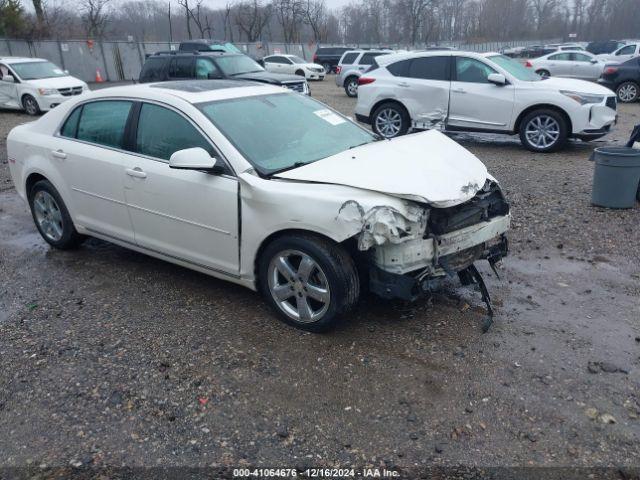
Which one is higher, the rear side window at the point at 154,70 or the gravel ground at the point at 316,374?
the rear side window at the point at 154,70

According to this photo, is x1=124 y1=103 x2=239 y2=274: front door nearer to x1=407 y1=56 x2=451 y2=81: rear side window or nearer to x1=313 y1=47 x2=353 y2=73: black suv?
x1=407 y1=56 x2=451 y2=81: rear side window

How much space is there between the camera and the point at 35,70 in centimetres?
1658

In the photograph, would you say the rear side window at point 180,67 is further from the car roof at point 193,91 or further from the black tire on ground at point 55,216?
the car roof at point 193,91

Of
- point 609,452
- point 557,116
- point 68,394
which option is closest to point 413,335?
point 609,452

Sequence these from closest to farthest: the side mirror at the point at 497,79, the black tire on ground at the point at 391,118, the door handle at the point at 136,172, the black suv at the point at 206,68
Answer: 1. the door handle at the point at 136,172
2. the side mirror at the point at 497,79
3. the black tire on ground at the point at 391,118
4. the black suv at the point at 206,68

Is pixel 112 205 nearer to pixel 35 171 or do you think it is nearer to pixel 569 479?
pixel 35 171

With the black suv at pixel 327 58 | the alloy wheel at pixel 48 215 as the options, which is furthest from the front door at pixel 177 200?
the black suv at pixel 327 58

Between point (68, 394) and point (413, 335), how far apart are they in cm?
222

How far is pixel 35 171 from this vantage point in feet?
17.2

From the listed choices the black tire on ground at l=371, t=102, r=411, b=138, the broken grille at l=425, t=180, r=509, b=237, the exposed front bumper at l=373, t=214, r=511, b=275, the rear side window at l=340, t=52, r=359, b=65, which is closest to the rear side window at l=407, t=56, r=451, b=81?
the black tire on ground at l=371, t=102, r=411, b=138

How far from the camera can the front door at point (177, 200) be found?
3951 millimetres

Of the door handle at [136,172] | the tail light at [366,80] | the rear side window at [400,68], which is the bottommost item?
the door handle at [136,172]

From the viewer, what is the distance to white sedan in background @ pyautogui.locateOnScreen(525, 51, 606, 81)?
2295 centimetres

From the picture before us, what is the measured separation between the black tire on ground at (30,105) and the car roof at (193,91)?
1277 cm
